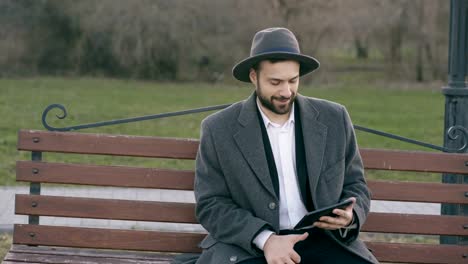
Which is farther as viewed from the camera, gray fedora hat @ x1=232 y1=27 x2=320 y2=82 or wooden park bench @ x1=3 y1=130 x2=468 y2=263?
wooden park bench @ x1=3 y1=130 x2=468 y2=263

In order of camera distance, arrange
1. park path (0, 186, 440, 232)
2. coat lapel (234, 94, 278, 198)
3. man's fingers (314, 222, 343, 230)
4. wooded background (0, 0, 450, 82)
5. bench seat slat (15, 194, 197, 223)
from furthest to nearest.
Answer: wooded background (0, 0, 450, 82) → park path (0, 186, 440, 232) → bench seat slat (15, 194, 197, 223) → coat lapel (234, 94, 278, 198) → man's fingers (314, 222, 343, 230)

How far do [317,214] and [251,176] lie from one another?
0.46 meters

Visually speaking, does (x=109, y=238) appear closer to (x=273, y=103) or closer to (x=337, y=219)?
(x=273, y=103)

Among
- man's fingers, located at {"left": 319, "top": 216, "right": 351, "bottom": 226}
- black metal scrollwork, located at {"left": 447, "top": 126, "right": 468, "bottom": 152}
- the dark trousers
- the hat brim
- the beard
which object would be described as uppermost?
the hat brim

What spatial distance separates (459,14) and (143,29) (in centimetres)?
2154

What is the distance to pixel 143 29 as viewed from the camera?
87.7 feet

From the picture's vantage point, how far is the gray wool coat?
14.5ft

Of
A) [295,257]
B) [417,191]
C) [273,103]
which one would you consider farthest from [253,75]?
[417,191]

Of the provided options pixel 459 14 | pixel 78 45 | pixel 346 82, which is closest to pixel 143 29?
pixel 78 45

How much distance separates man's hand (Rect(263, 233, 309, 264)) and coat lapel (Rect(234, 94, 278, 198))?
263mm

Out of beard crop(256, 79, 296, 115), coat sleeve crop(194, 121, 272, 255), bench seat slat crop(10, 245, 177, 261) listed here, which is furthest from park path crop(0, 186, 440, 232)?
beard crop(256, 79, 296, 115)

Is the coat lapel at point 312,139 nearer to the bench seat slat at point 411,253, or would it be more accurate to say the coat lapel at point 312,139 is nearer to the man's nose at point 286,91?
the man's nose at point 286,91

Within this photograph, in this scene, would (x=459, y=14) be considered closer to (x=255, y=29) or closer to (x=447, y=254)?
(x=447, y=254)

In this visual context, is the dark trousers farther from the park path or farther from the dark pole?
the park path
